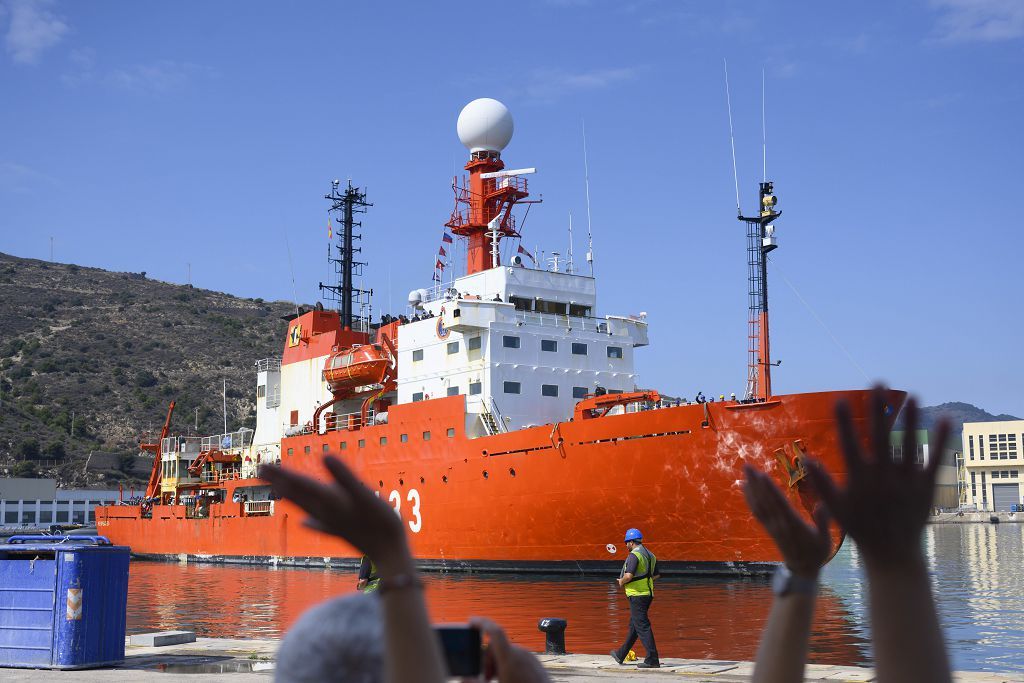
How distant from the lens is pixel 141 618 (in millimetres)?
17688

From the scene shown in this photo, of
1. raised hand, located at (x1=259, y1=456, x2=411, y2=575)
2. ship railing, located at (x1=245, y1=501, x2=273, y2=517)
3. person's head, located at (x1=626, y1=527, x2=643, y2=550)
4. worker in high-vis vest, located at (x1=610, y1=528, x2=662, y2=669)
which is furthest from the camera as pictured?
ship railing, located at (x1=245, y1=501, x2=273, y2=517)

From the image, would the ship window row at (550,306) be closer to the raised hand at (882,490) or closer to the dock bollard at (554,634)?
the dock bollard at (554,634)

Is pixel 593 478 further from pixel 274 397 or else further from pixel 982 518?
pixel 982 518

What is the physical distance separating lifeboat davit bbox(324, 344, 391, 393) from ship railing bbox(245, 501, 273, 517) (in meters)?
5.04

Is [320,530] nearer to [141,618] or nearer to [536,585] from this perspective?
[141,618]

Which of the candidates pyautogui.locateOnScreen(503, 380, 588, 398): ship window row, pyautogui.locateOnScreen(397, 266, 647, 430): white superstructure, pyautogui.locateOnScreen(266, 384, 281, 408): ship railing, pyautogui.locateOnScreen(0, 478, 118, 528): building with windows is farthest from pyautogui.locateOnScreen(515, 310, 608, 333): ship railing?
pyautogui.locateOnScreen(0, 478, 118, 528): building with windows

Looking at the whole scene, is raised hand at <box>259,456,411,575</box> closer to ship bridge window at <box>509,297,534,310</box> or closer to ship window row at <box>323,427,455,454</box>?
ship window row at <box>323,427,455,454</box>

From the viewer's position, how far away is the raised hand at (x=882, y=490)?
1650 millimetres

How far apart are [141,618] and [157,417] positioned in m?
78.9

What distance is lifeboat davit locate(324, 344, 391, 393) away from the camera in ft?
106

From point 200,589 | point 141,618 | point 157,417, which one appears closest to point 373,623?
point 141,618

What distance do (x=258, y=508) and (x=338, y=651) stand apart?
35.9 metres

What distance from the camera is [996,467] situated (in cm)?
10038

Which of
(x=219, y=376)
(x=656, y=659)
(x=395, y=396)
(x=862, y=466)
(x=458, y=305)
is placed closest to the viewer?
(x=862, y=466)
